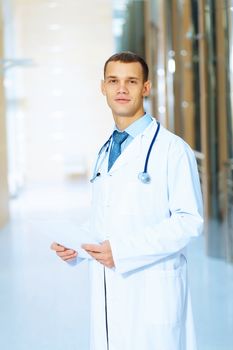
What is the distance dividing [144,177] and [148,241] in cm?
22

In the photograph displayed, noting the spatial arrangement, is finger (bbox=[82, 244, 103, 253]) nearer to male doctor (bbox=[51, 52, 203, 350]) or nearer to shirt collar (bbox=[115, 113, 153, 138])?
male doctor (bbox=[51, 52, 203, 350])

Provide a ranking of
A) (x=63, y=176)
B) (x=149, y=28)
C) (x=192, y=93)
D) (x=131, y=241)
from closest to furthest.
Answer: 1. (x=131, y=241)
2. (x=192, y=93)
3. (x=149, y=28)
4. (x=63, y=176)

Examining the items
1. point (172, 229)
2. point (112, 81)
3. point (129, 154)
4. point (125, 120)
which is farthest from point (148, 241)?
point (112, 81)

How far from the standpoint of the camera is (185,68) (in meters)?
9.89

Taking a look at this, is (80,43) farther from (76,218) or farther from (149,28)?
(76,218)

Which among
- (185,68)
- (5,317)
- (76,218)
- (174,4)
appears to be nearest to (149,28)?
(174,4)

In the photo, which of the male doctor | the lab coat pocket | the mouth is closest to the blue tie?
the male doctor

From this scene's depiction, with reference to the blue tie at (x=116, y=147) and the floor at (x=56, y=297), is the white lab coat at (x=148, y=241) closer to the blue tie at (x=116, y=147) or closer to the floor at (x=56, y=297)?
the blue tie at (x=116, y=147)

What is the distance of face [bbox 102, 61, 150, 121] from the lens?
208cm

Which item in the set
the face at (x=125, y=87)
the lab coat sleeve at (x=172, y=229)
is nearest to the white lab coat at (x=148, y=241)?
the lab coat sleeve at (x=172, y=229)

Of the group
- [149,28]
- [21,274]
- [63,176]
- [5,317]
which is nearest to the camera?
[5,317]

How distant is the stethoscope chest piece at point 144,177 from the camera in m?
2.04

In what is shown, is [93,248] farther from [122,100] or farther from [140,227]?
[122,100]

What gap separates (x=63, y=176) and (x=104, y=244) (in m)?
16.7
